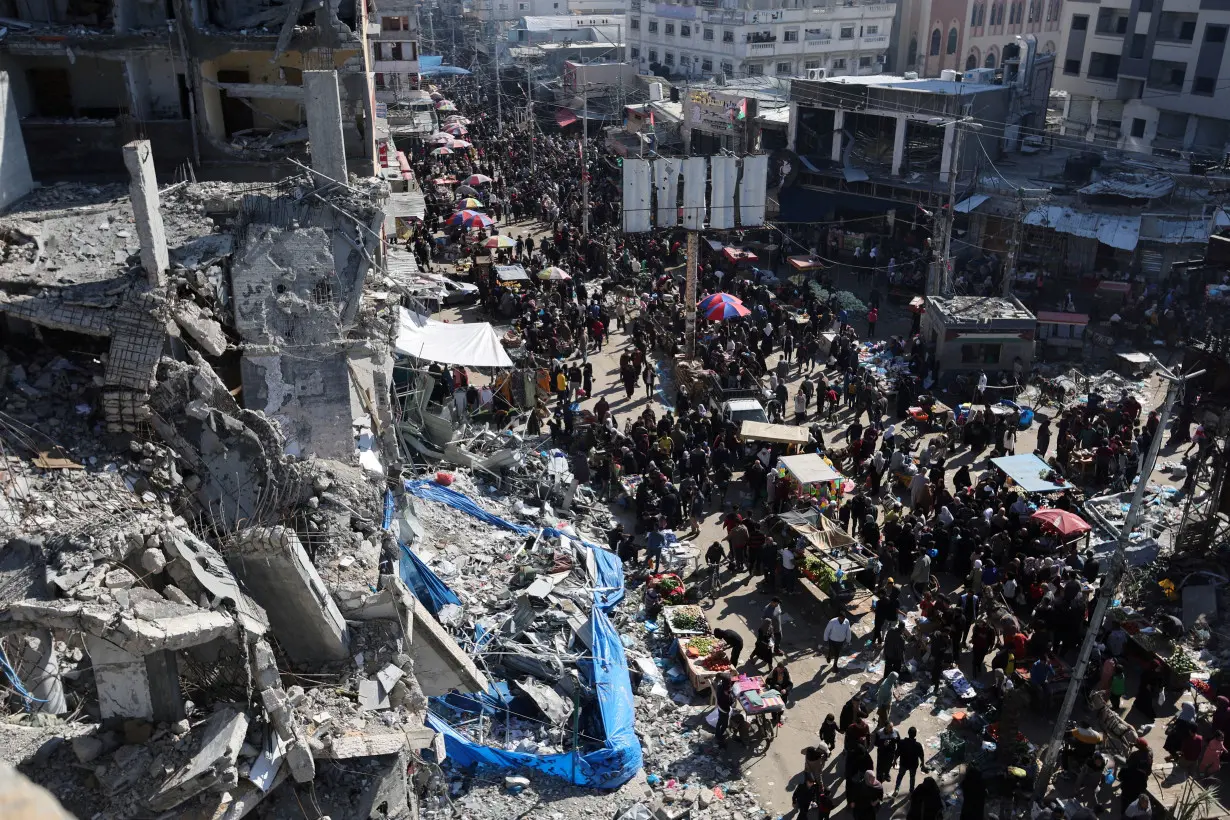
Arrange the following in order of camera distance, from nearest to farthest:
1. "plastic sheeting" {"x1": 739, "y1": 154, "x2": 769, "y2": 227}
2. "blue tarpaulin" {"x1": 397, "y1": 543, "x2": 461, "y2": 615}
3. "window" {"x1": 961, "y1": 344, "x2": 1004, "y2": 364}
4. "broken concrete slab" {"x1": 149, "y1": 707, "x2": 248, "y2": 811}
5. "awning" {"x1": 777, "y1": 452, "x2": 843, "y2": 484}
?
1. "broken concrete slab" {"x1": 149, "y1": 707, "x2": 248, "y2": 811}
2. "blue tarpaulin" {"x1": 397, "y1": 543, "x2": 461, "y2": 615}
3. "awning" {"x1": 777, "y1": 452, "x2": 843, "y2": 484}
4. "window" {"x1": 961, "y1": 344, "x2": 1004, "y2": 364}
5. "plastic sheeting" {"x1": 739, "y1": 154, "x2": 769, "y2": 227}

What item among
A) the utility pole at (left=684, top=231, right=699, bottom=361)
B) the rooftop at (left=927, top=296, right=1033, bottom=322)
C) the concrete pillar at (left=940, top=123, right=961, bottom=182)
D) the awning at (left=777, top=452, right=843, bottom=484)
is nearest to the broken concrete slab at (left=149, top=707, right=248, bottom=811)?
the awning at (left=777, top=452, right=843, bottom=484)

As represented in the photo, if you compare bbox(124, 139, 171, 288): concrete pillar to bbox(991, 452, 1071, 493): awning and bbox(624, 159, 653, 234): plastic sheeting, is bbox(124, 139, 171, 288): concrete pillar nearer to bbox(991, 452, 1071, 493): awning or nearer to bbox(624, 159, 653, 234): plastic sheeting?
bbox(991, 452, 1071, 493): awning

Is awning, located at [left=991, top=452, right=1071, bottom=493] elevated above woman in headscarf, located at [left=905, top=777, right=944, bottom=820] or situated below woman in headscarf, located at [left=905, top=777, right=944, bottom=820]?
above

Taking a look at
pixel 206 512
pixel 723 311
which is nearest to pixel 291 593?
pixel 206 512

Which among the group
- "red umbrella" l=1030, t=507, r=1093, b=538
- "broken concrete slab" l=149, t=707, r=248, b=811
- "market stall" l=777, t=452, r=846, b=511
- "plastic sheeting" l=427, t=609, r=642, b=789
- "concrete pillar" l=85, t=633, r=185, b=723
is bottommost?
"plastic sheeting" l=427, t=609, r=642, b=789

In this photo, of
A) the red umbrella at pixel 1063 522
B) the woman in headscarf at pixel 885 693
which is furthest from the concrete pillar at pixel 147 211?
the red umbrella at pixel 1063 522

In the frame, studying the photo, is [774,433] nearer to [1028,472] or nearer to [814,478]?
[814,478]

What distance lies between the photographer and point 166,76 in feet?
72.3

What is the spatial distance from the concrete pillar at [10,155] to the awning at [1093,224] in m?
26.9

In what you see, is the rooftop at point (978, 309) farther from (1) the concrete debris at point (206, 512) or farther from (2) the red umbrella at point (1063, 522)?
(1) the concrete debris at point (206, 512)

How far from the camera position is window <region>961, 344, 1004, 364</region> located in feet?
82.8

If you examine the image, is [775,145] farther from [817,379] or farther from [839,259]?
[817,379]

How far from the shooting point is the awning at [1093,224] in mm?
30453

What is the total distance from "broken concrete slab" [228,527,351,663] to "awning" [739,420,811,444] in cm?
1186
